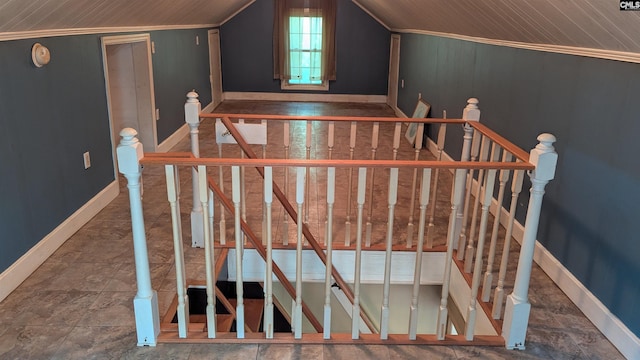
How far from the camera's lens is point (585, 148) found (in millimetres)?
2773

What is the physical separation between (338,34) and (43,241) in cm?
786

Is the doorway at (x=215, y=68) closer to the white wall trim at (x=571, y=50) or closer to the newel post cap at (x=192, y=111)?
the white wall trim at (x=571, y=50)

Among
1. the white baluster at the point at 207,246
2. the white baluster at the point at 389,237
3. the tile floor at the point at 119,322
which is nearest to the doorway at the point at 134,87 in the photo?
the tile floor at the point at 119,322

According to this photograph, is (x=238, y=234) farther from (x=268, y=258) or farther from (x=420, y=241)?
(x=420, y=241)

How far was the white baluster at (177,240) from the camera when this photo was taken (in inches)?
84.6

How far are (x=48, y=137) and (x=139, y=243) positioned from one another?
5.16 feet

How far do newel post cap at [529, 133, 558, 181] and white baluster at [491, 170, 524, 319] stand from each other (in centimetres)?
10

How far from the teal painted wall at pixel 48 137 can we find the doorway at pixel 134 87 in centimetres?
125

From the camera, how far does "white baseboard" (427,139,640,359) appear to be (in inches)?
92.0

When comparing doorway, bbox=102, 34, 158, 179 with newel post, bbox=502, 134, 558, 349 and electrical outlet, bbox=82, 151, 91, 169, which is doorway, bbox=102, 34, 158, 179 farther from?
newel post, bbox=502, 134, 558, 349

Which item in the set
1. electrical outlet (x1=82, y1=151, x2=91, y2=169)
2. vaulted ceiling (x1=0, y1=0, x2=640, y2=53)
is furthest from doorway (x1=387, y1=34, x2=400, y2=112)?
electrical outlet (x1=82, y1=151, x2=91, y2=169)

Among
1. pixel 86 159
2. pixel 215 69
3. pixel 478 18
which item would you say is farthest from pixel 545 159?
pixel 215 69

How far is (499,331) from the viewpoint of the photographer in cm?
248

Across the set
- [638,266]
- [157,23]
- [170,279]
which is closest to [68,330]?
[170,279]
